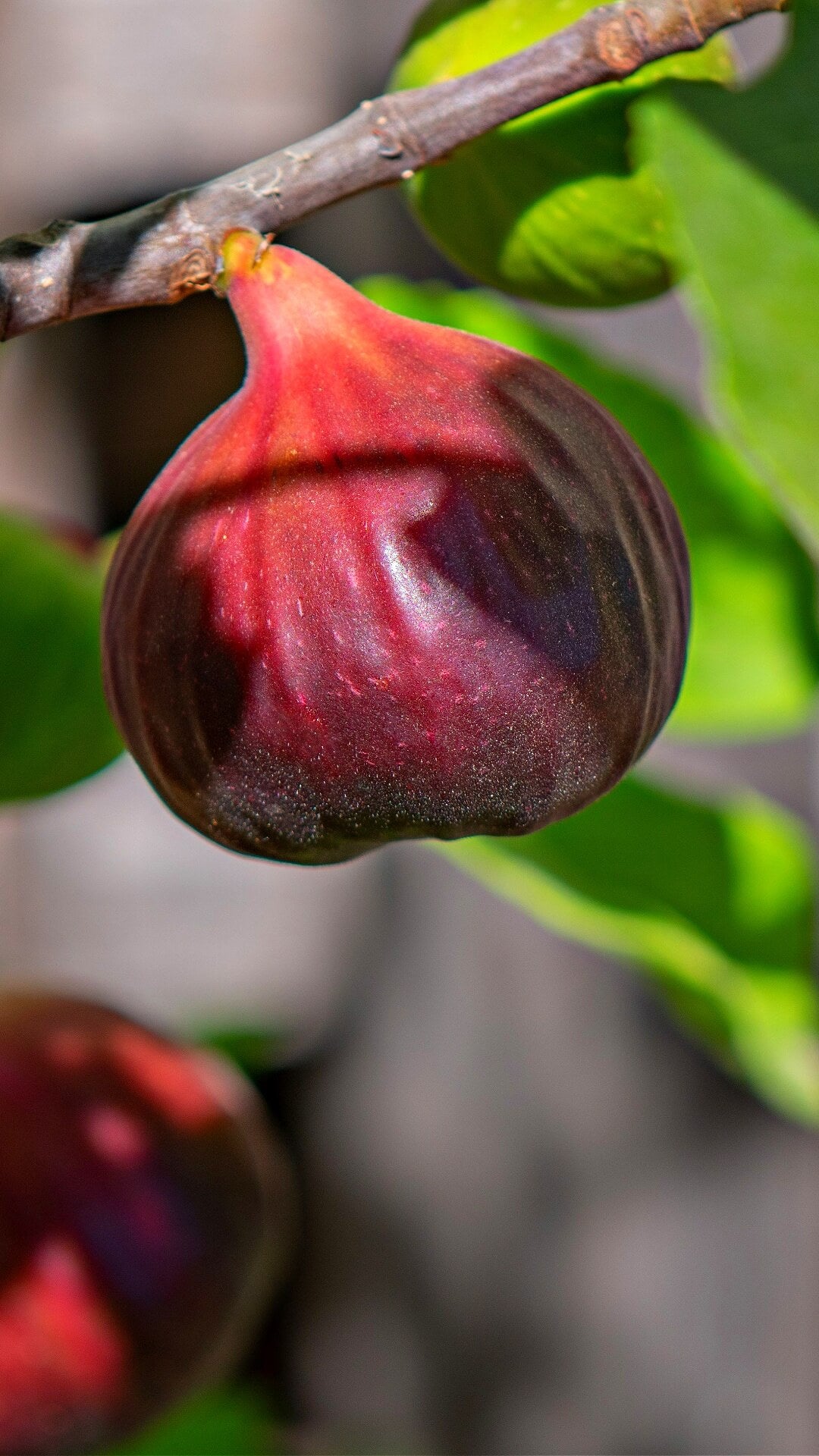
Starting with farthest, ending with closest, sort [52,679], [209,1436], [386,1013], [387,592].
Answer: [386,1013]
[209,1436]
[52,679]
[387,592]

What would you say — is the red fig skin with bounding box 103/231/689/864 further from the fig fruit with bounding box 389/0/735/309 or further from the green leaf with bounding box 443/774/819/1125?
the green leaf with bounding box 443/774/819/1125

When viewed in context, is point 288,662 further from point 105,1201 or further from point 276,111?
point 276,111

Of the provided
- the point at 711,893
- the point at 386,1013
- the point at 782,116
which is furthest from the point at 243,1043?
the point at 782,116

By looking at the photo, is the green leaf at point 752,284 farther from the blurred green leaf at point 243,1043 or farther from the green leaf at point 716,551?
the blurred green leaf at point 243,1043

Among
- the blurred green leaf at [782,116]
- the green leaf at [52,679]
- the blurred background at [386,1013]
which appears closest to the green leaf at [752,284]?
the blurred green leaf at [782,116]

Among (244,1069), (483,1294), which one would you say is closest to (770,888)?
(244,1069)

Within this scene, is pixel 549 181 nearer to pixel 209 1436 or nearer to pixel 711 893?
pixel 711 893
